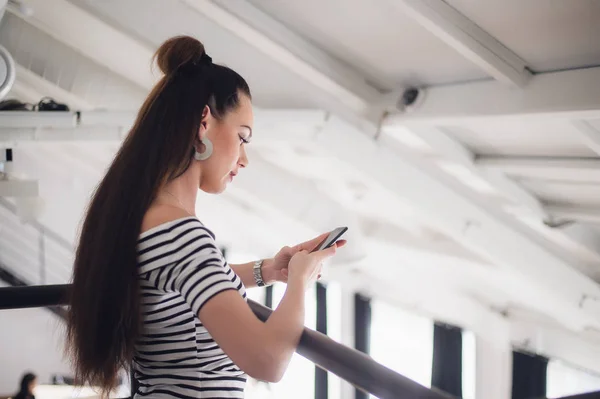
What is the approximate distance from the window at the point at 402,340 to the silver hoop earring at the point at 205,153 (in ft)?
15.2

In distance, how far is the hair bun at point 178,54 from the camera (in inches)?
39.3

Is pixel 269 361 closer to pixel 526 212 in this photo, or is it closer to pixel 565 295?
pixel 526 212

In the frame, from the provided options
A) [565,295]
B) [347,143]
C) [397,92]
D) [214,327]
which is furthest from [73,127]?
[565,295]

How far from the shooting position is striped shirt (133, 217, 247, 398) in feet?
2.78

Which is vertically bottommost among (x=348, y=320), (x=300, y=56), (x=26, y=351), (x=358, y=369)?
(x=26, y=351)

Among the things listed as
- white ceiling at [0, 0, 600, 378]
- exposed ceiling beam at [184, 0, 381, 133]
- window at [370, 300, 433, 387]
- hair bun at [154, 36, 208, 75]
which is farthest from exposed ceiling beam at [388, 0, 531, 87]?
window at [370, 300, 433, 387]

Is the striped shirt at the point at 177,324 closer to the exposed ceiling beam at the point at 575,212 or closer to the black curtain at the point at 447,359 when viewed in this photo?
the exposed ceiling beam at the point at 575,212

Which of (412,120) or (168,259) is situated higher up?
(412,120)

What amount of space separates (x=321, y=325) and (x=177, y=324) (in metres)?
5.43

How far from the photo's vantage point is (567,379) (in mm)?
4203

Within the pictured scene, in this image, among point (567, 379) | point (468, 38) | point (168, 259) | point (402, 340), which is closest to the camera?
point (168, 259)

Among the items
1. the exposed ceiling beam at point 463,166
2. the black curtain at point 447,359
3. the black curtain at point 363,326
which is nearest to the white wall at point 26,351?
the black curtain at point 363,326

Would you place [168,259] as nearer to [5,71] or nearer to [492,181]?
[5,71]

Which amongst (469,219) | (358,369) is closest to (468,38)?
(358,369)
